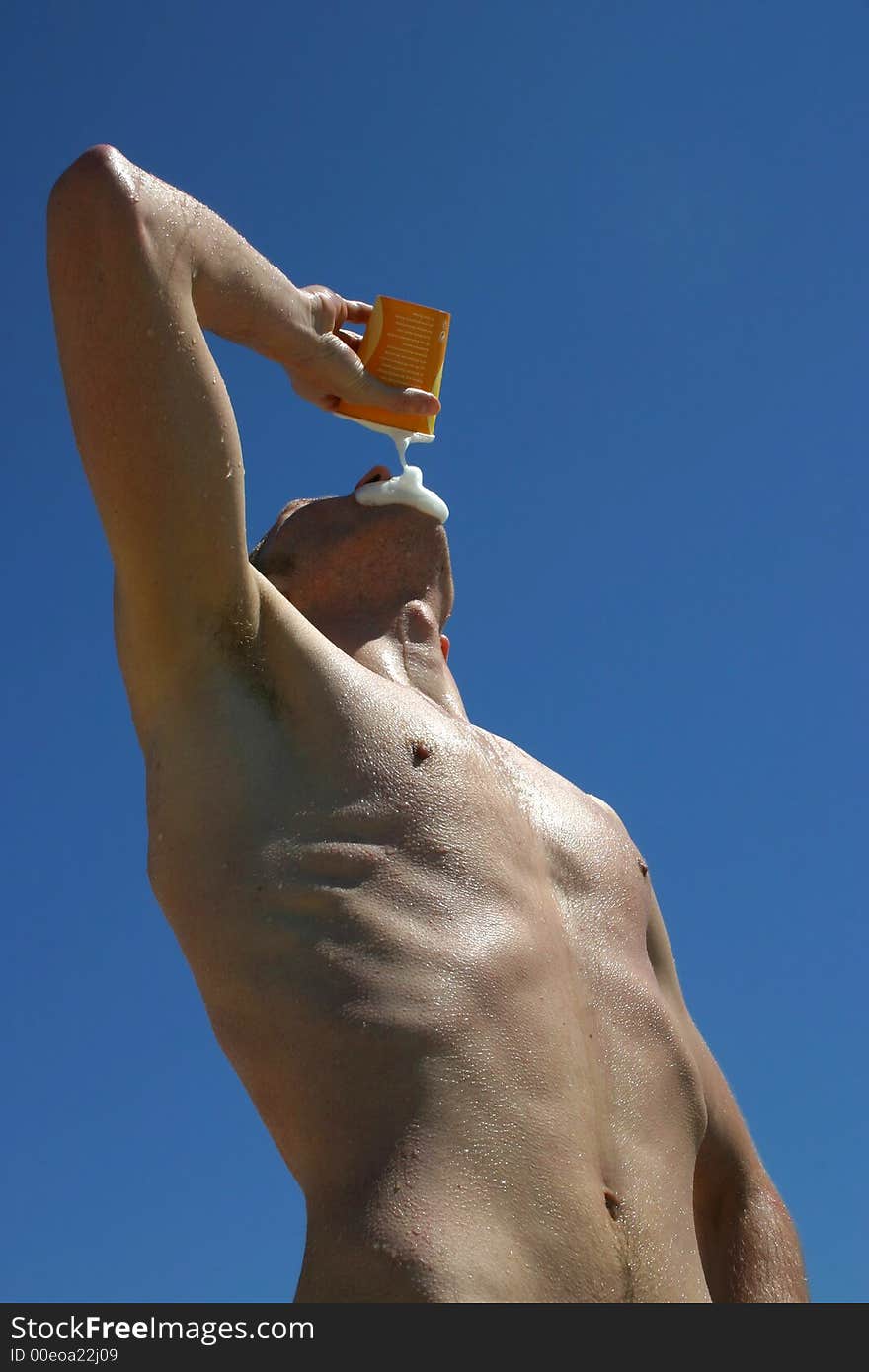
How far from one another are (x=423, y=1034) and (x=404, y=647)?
1832 mm

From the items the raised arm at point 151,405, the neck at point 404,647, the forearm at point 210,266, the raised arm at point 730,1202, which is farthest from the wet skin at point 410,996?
the forearm at point 210,266

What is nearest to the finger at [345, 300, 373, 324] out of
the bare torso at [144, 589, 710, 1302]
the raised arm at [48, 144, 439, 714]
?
the raised arm at [48, 144, 439, 714]

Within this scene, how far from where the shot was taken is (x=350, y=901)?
3.72m

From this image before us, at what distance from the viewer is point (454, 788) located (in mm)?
4133

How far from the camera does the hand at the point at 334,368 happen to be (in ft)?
15.3

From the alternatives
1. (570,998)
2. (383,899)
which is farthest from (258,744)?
(570,998)

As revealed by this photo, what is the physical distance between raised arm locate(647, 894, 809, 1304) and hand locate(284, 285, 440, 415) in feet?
6.02

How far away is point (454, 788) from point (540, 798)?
1.84 feet

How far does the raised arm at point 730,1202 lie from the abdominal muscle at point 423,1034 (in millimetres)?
581

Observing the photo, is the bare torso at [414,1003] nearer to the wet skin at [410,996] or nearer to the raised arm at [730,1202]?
the wet skin at [410,996]

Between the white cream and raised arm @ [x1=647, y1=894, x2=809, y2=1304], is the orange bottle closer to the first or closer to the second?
the white cream

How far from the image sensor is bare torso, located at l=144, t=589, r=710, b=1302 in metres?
3.40

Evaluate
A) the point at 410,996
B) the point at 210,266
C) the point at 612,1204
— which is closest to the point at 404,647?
the point at 210,266

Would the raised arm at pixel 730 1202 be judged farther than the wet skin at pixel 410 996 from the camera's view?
Yes
